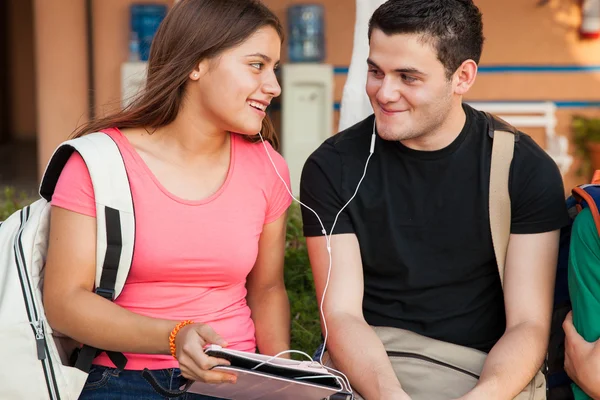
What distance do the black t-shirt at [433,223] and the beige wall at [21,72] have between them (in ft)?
39.7

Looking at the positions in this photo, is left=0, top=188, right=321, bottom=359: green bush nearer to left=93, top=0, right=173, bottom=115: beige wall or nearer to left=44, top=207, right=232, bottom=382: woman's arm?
left=44, top=207, right=232, bottom=382: woman's arm

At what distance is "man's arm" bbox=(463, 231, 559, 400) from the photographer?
307 cm

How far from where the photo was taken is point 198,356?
106 inches

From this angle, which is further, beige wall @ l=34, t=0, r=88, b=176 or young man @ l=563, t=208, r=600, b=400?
beige wall @ l=34, t=0, r=88, b=176

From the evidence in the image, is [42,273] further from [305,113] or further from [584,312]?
[305,113]

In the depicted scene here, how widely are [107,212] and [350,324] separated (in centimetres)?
89

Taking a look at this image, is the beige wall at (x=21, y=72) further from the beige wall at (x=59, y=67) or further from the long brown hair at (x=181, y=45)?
the long brown hair at (x=181, y=45)

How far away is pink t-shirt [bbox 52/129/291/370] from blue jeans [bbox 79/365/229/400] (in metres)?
0.03

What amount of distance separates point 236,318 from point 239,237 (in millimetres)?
291

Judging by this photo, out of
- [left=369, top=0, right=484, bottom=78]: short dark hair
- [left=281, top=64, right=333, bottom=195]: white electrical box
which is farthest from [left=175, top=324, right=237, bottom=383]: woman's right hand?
[left=281, top=64, right=333, bottom=195]: white electrical box

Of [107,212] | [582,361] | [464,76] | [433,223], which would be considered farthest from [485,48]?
[107,212]

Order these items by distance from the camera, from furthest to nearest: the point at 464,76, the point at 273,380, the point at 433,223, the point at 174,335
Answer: the point at 464,76
the point at 433,223
the point at 174,335
the point at 273,380

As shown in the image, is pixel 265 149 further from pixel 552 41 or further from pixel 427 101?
pixel 552 41

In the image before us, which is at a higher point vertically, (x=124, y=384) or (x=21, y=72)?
(x=21, y=72)
